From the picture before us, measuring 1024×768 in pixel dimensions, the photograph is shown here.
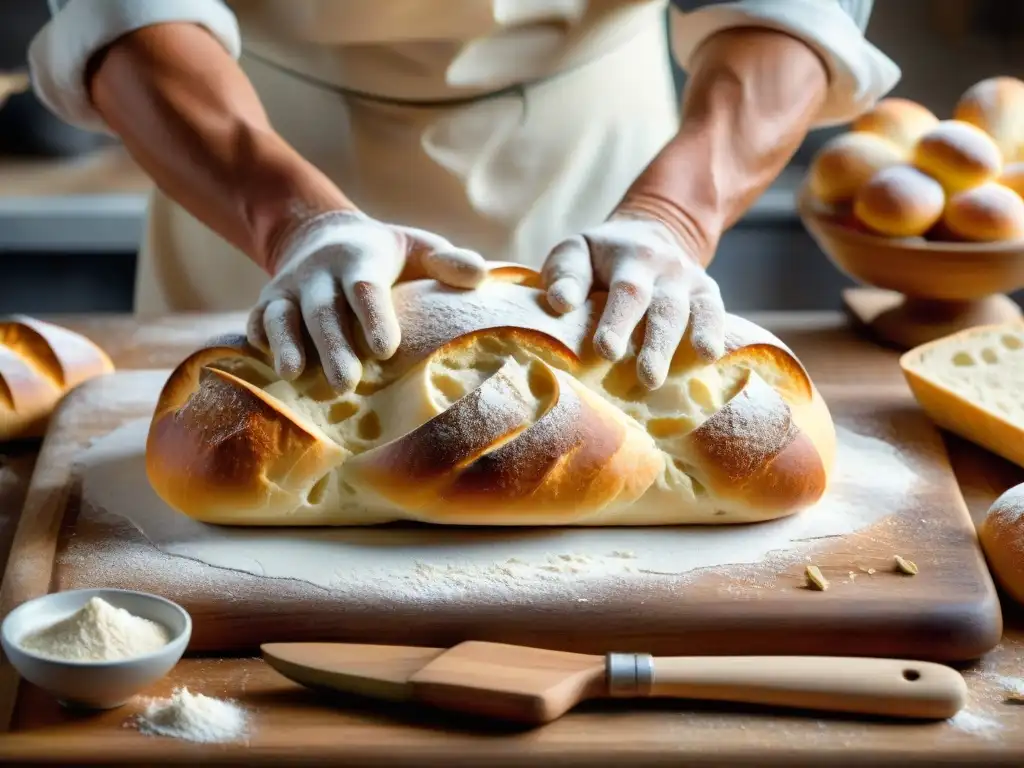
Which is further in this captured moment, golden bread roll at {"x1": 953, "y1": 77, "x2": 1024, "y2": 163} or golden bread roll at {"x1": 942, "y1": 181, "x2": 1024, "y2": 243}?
golden bread roll at {"x1": 953, "y1": 77, "x2": 1024, "y2": 163}

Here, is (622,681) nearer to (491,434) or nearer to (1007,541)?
(491,434)

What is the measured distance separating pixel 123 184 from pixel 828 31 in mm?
1945

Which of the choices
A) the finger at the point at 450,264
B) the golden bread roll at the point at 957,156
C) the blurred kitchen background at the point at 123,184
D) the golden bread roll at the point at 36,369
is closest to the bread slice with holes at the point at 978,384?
the golden bread roll at the point at 957,156

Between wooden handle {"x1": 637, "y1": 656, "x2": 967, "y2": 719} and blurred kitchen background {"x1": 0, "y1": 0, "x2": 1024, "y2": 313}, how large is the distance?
2292mm

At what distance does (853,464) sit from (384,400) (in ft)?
1.90

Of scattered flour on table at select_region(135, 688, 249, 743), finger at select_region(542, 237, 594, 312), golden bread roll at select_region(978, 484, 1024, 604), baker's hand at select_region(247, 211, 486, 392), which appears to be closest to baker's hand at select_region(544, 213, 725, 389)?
finger at select_region(542, 237, 594, 312)

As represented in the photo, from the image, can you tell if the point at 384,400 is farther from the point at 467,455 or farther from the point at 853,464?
the point at 853,464

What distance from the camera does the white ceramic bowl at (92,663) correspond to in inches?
42.8

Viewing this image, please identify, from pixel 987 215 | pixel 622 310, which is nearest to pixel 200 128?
pixel 622 310

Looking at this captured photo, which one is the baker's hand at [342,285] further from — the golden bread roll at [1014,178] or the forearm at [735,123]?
the golden bread roll at [1014,178]

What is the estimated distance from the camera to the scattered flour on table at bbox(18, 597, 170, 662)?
111 centimetres

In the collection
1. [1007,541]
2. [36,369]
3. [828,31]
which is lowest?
[36,369]

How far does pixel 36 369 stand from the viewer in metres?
1.77

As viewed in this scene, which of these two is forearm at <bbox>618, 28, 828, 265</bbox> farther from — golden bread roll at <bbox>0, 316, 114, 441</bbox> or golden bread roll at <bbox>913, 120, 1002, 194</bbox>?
golden bread roll at <bbox>0, 316, 114, 441</bbox>
